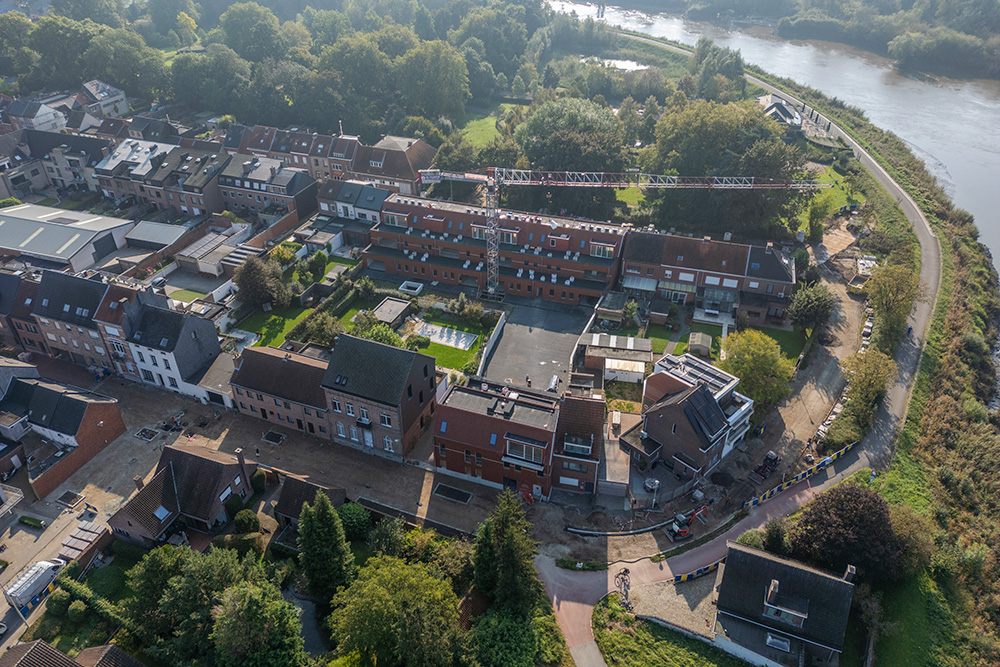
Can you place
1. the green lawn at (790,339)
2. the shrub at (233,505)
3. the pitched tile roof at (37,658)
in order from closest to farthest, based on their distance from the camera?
the pitched tile roof at (37,658), the shrub at (233,505), the green lawn at (790,339)

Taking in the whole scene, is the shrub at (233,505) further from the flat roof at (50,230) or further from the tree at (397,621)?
the flat roof at (50,230)

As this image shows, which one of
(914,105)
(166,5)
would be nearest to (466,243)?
(914,105)

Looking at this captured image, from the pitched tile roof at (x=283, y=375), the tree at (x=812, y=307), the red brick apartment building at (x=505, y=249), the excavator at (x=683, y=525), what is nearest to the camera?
the excavator at (x=683, y=525)

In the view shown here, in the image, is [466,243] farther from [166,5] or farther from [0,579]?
[166,5]

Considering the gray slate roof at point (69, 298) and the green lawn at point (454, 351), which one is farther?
the green lawn at point (454, 351)

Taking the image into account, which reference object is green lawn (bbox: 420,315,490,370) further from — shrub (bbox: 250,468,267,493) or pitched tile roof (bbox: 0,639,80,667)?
pitched tile roof (bbox: 0,639,80,667)

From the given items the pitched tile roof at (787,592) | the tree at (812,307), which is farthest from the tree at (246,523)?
the tree at (812,307)

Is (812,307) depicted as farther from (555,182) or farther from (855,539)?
(555,182)

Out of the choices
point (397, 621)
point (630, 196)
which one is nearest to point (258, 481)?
point (397, 621)
